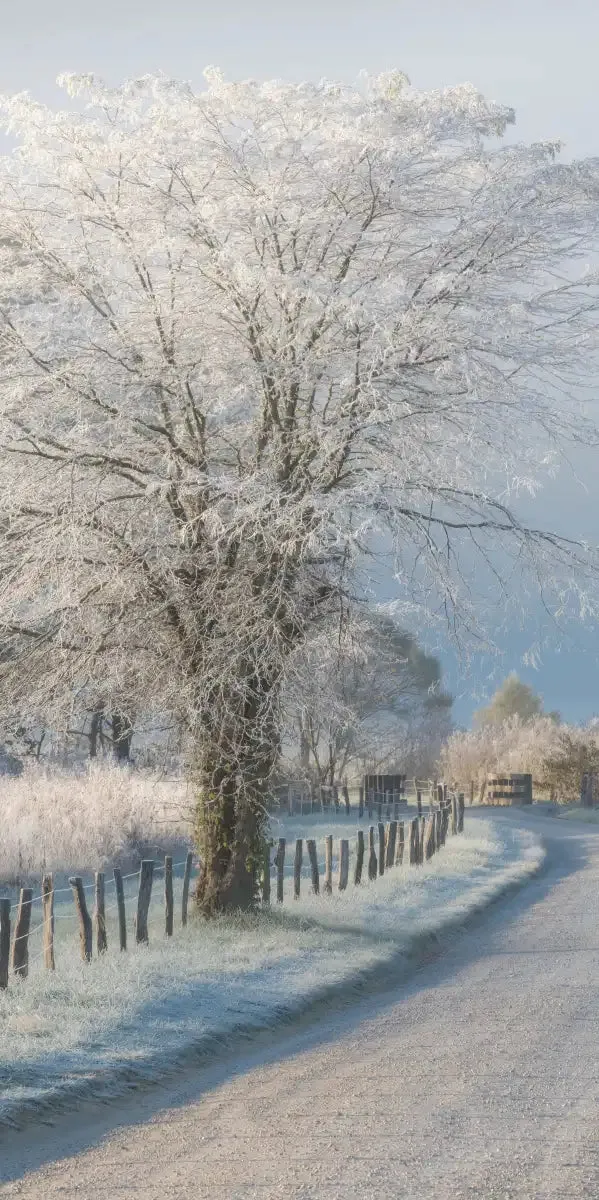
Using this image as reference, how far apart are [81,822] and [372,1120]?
16.4 m

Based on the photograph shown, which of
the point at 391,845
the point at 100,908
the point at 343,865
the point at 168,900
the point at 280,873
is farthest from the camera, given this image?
the point at 391,845

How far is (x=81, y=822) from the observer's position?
2306 centimetres

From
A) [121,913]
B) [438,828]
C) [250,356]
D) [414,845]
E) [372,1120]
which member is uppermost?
[250,356]

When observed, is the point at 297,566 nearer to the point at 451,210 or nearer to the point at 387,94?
the point at 451,210

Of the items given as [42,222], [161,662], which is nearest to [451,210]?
[42,222]

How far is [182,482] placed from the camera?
1339 centimetres

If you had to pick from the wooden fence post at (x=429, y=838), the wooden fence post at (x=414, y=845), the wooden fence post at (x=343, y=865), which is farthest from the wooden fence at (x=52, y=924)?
the wooden fence post at (x=429, y=838)

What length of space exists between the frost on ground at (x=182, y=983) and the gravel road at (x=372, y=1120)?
1.29 ft

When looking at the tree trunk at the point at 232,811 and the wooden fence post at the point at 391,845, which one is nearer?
the tree trunk at the point at 232,811

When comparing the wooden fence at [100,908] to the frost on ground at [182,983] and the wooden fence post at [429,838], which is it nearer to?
the frost on ground at [182,983]

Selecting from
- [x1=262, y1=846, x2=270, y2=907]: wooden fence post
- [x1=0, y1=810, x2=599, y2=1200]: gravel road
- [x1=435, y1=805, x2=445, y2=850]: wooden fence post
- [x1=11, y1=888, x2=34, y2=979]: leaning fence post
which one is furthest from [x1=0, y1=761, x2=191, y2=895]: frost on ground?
[x1=0, y1=810, x2=599, y2=1200]: gravel road

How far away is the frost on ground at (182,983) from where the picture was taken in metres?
8.62

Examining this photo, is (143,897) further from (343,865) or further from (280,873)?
(343,865)

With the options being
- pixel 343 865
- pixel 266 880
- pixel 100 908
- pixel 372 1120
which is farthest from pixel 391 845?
pixel 372 1120
